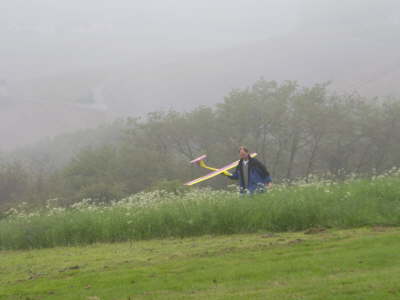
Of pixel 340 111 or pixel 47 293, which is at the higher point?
pixel 340 111

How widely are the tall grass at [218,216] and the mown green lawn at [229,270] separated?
84 centimetres

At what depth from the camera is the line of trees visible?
146ft

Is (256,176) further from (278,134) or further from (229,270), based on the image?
(278,134)

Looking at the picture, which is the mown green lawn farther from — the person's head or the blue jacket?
the person's head

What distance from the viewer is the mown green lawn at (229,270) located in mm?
5807

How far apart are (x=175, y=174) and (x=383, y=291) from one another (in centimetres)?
3654

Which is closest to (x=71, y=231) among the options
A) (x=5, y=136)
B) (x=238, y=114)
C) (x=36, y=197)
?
(x=36, y=197)

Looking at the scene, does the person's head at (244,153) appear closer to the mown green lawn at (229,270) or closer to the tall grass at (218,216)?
the tall grass at (218,216)

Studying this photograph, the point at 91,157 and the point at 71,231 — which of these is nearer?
the point at 71,231

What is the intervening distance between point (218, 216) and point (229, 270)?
408 centimetres

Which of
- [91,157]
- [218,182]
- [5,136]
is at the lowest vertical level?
[218,182]

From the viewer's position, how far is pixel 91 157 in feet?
130

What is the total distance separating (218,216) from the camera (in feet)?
36.2

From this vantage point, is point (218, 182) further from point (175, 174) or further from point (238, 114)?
point (238, 114)
